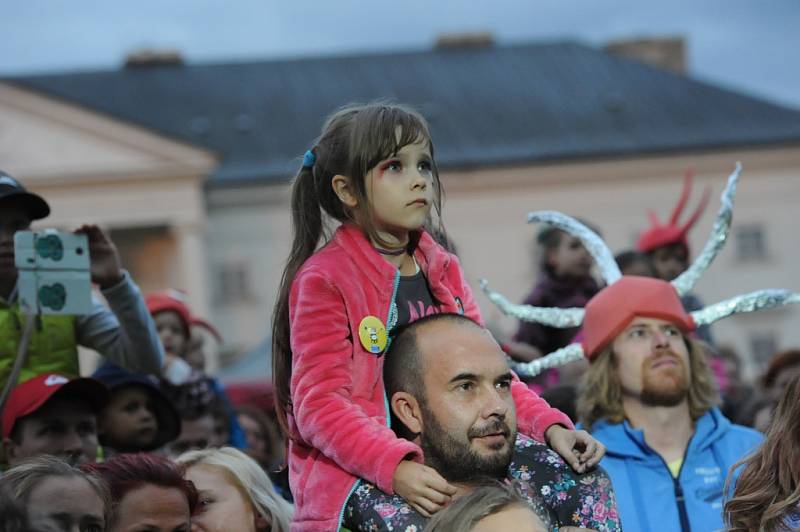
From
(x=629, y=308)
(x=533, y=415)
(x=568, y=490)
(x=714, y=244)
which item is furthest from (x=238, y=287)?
(x=568, y=490)

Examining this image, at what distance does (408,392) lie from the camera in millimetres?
4836

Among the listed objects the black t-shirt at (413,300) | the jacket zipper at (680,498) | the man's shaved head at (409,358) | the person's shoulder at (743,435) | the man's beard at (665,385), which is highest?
the black t-shirt at (413,300)

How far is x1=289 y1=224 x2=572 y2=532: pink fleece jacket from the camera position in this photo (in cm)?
469

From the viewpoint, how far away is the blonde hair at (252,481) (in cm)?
613

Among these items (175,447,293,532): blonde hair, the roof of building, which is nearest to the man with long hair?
(175,447,293,532): blonde hair

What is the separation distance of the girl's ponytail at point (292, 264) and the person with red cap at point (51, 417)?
4.57 feet

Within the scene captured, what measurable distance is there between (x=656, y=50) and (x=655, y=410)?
53051mm

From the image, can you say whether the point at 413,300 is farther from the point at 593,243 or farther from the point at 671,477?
the point at 593,243

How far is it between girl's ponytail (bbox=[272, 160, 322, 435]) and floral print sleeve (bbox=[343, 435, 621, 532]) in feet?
1.92

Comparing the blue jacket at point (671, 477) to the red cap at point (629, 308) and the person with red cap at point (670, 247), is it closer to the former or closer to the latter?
the red cap at point (629, 308)

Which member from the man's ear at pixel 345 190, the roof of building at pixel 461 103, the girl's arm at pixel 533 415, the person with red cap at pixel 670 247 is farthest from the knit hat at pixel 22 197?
the roof of building at pixel 461 103

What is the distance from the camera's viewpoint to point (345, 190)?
5230 millimetres

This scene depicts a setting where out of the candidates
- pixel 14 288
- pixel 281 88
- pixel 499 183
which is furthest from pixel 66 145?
pixel 14 288

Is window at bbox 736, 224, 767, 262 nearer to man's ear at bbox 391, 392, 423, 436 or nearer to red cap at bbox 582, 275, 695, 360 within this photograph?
red cap at bbox 582, 275, 695, 360
